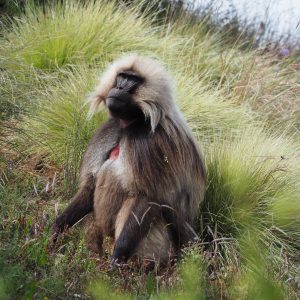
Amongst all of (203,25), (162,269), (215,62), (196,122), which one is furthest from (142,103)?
(203,25)

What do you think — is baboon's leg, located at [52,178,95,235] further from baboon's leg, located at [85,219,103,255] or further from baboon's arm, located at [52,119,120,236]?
baboon's leg, located at [85,219,103,255]

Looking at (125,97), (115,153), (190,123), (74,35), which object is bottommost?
(74,35)

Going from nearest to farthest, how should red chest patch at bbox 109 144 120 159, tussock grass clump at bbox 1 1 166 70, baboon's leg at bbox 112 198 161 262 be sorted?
baboon's leg at bbox 112 198 161 262 < red chest patch at bbox 109 144 120 159 < tussock grass clump at bbox 1 1 166 70

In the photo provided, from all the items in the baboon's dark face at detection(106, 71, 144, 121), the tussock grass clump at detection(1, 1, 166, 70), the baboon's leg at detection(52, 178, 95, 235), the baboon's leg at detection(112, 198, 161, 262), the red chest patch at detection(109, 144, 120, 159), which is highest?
the baboon's dark face at detection(106, 71, 144, 121)

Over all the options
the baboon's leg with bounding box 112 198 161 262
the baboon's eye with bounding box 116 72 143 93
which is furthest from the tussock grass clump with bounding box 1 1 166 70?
the baboon's leg with bounding box 112 198 161 262

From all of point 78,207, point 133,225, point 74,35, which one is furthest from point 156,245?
point 74,35

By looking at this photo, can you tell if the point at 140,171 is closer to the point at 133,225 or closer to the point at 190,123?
the point at 133,225

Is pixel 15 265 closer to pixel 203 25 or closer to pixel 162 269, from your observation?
pixel 162 269

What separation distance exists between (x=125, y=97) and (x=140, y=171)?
443 mm

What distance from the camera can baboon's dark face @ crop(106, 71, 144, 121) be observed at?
4.32 meters

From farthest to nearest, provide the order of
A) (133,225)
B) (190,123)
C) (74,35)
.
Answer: (74,35) < (190,123) < (133,225)

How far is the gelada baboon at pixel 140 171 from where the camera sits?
166 inches

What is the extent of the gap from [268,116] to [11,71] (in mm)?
2240

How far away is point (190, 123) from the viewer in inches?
231
